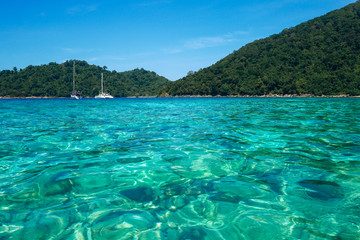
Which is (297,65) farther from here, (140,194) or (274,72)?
(140,194)

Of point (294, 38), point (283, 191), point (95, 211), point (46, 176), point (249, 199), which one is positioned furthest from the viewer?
point (294, 38)

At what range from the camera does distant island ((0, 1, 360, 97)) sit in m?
93.6

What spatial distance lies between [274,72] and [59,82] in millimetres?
140203

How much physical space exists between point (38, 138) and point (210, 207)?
7698mm

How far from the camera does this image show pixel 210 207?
3.20m

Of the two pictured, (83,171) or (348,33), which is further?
(348,33)

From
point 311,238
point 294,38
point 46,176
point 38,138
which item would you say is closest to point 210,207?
point 311,238

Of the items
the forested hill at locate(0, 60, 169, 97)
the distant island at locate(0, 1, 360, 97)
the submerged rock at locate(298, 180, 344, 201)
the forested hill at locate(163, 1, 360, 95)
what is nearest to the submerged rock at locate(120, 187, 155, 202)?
the submerged rock at locate(298, 180, 344, 201)

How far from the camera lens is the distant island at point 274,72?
9356 centimetres

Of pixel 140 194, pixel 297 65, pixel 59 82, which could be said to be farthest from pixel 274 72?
pixel 59 82

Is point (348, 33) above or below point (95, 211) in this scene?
above

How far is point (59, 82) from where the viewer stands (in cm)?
15488

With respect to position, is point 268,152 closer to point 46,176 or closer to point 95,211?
point 95,211

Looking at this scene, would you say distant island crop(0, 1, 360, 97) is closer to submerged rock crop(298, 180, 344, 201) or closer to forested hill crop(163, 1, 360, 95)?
forested hill crop(163, 1, 360, 95)
